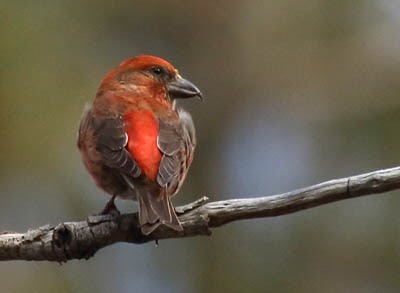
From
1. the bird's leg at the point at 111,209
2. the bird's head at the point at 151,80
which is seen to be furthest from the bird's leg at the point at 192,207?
the bird's head at the point at 151,80

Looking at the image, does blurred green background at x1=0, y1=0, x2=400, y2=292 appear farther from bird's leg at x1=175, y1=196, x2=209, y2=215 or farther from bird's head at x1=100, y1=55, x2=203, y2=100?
bird's leg at x1=175, y1=196, x2=209, y2=215

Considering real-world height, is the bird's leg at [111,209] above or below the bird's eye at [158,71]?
below

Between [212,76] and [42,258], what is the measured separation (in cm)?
520

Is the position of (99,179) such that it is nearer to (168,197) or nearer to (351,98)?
(168,197)

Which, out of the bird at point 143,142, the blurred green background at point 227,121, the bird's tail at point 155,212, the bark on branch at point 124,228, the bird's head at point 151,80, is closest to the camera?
the bark on branch at point 124,228

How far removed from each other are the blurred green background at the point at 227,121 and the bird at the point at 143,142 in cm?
194

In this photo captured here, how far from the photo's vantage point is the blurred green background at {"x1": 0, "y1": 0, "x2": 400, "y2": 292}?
947 centimetres

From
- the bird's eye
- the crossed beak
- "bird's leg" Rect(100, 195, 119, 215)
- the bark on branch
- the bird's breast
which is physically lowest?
the bark on branch

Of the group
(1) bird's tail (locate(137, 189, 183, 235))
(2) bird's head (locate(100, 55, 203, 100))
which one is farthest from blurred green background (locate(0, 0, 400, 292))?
(1) bird's tail (locate(137, 189, 183, 235))

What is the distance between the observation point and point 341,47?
10539 mm

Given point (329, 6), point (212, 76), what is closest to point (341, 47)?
point (329, 6)

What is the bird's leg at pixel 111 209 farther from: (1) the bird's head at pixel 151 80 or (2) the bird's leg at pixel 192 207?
(1) the bird's head at pixel 151 80

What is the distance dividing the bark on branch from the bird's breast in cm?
35

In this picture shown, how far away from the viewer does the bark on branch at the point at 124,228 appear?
216 inches
